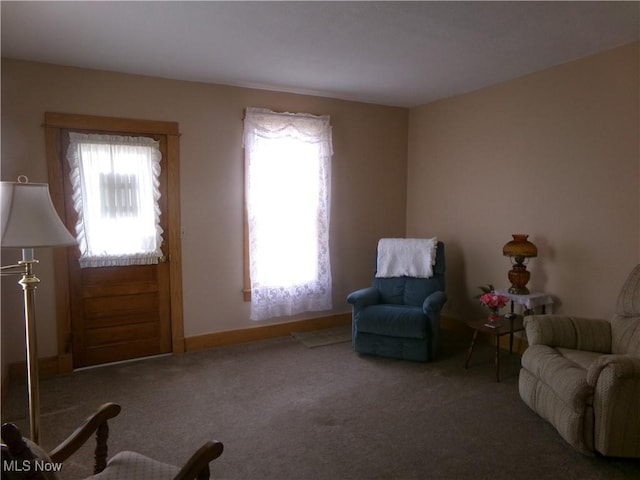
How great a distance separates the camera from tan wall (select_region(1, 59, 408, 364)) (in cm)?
340

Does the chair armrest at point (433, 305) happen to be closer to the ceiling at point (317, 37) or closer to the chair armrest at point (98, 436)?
the ceiling at point (317, 37)

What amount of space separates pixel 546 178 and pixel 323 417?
2.73 m

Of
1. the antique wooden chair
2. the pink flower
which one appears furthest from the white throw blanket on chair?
the antique wooden chair

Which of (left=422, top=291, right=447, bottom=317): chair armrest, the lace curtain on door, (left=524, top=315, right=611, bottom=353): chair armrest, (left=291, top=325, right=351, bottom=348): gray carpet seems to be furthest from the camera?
(left=291, top=325, right=351, bottom=348): gray carpet

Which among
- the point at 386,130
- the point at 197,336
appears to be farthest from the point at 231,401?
the point at 386,130

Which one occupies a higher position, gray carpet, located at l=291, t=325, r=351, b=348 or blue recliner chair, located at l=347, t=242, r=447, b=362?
blue recliner chair, located at l=347, t=242, r=447, b=362

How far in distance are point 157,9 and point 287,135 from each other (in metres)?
1.94

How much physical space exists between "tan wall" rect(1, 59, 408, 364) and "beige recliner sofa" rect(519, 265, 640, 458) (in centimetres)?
238

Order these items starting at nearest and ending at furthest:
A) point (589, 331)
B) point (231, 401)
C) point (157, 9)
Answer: point (157, 9) < point (589, 331) < point (231, 401)

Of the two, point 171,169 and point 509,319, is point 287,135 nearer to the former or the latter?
point 171,169

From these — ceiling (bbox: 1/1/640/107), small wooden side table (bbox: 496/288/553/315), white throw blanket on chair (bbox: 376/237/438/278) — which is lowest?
small wooden side table (bbox: 496/288/553/315)

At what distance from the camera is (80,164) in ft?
11.6

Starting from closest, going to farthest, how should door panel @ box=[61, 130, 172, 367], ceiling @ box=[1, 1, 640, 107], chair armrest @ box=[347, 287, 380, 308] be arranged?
1. ceiling @ box=[1, 1, 640, 107]
2. door panel @ box=[61, 130, 172, 367]
3. chair armrest @ box=[347, 287, 380, 308]
